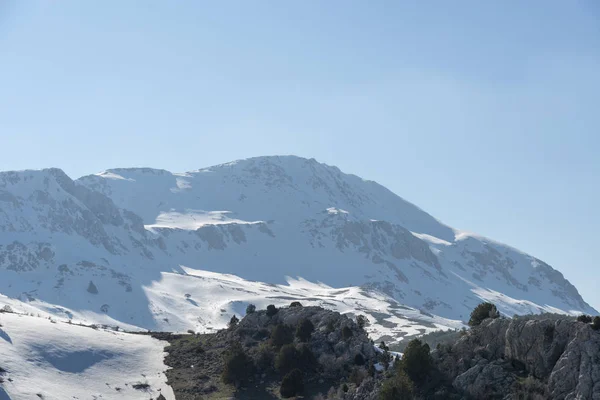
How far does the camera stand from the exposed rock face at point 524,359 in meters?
54.8

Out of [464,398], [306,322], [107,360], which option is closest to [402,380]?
[464,398]

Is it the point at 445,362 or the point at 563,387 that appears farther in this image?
the point at 445,362

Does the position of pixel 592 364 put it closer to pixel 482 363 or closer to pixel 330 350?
Answer: pixel 482 363

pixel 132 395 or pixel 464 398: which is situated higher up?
pixel 464 398

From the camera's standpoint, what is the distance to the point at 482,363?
6288cm

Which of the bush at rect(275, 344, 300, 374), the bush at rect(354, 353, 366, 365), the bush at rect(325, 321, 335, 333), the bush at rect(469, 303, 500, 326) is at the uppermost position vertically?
the bush at rect(469, 303, 500, 326)

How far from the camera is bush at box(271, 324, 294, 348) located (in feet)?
275

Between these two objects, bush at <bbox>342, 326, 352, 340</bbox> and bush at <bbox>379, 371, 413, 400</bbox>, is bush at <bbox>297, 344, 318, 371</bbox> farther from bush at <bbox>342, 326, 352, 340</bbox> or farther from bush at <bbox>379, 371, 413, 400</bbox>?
bush at <bbox>379, 371, 413, 400</bbox>

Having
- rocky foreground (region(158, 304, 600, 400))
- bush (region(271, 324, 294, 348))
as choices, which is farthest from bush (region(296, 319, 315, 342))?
bush (region(271, 324, 294, 348))

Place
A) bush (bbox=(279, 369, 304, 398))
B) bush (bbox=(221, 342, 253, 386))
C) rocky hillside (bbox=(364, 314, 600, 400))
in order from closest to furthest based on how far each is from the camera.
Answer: rocky hillside (bbox=(364, 314, 600, 400)), bush (bbox=(279, 369, 304, 398)), bush (bbox=(221, 342, 253, 386))

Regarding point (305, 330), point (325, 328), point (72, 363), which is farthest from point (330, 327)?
point (72, 363)

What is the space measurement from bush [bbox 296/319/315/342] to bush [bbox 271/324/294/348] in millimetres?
1181

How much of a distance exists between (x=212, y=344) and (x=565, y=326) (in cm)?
4919

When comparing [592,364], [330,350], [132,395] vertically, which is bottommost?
[132,395]
